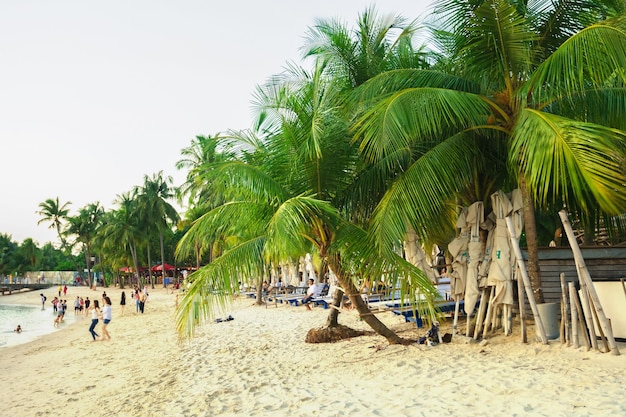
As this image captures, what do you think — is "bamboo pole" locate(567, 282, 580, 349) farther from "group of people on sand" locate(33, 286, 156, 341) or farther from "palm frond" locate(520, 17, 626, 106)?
"group of people on sand" locate(33, 286, 156, 341)

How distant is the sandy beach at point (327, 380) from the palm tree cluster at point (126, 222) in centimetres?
3639

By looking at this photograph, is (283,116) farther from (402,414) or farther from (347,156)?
A: (402,414)

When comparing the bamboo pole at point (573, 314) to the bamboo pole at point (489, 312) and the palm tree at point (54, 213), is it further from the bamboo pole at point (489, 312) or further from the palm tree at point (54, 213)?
the palm tree at point (54, 213)

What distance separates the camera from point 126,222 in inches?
2032

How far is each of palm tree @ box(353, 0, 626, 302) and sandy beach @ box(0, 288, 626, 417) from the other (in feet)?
6.00

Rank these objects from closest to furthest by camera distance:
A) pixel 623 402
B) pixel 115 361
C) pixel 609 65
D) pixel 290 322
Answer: pixel 623 402
pixel 609 65
pixel 115 361
pixel 290 322

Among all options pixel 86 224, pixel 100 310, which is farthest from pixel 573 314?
pixel 86 224

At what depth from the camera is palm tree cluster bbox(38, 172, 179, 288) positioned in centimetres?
4662

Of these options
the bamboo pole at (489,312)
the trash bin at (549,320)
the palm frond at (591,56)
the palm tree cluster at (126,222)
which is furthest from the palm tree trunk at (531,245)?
the palm tree cluster at (126,222)

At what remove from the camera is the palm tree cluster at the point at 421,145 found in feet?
19.1

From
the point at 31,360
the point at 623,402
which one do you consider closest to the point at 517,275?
the point at 623,402

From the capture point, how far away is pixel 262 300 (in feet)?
68.3

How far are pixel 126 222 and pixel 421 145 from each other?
4956 centimetres

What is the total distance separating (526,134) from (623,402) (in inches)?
127
